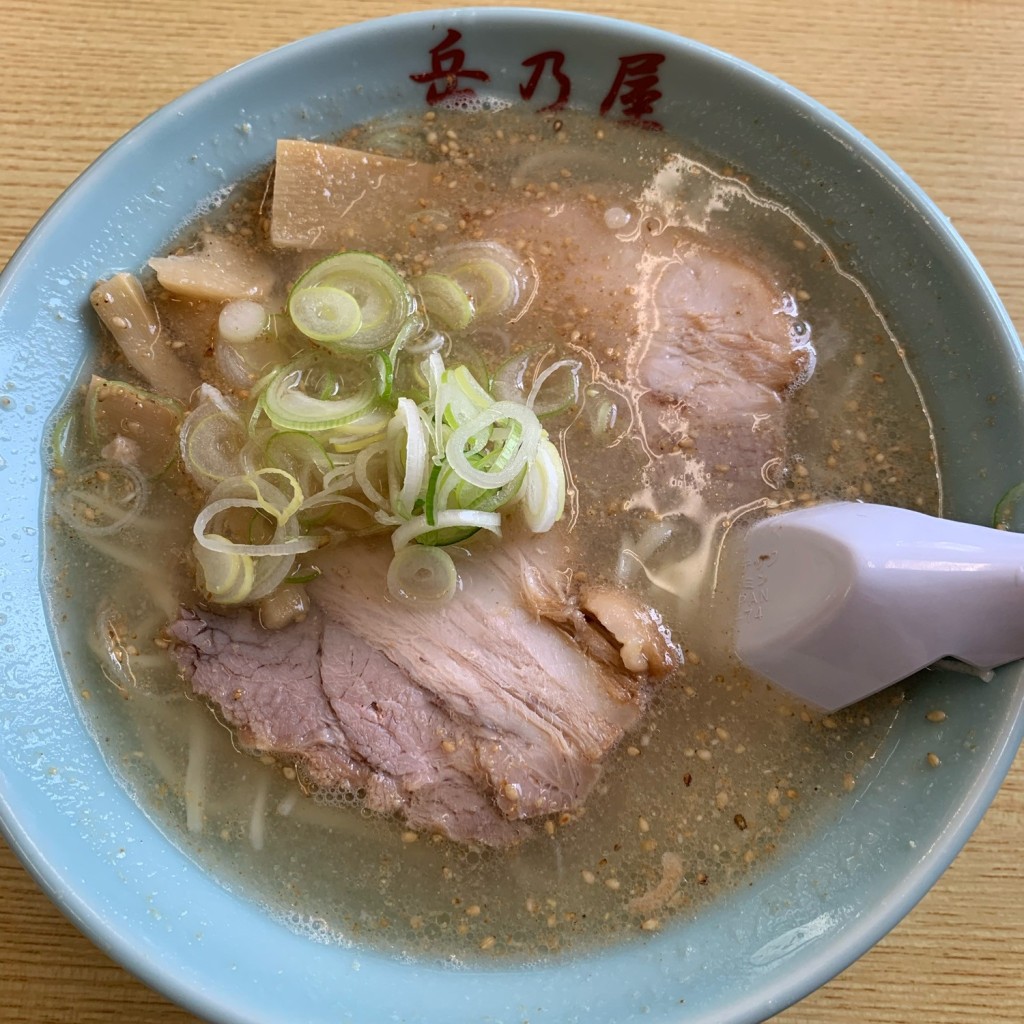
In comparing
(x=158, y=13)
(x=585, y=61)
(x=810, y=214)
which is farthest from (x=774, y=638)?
(x=158, y=13)

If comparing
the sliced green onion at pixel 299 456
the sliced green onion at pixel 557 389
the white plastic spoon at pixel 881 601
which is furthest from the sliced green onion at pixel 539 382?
the white plastic spoon at pixel 881 601

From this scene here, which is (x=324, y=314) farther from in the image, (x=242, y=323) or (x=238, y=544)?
(x=238, y=544)

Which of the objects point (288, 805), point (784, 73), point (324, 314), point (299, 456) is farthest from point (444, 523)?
point (784, 73)

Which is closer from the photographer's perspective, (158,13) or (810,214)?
(810,214)

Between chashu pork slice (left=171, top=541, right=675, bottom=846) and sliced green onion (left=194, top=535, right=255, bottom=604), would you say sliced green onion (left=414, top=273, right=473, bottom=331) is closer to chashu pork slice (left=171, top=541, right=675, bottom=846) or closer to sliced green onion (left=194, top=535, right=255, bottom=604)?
chashu pork slice (left=171, top=541, right=675, bottom=846)

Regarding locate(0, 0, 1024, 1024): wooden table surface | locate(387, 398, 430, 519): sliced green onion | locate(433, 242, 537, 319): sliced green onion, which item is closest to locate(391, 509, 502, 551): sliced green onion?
locate(387, 398, 430, 519): sliced green onion

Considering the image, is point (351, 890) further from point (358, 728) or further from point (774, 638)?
point (774, 638)

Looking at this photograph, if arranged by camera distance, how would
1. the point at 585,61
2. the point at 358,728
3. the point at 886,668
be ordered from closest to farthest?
the point at 886,668 < the point at 358,728 < the point at 585,61
